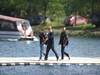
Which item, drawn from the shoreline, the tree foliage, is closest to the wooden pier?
the shoreline

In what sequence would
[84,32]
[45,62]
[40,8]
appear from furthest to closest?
[40,8], [84,32], [45,62]

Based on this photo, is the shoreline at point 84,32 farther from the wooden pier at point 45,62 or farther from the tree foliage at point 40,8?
the wooden pier at point 45,62

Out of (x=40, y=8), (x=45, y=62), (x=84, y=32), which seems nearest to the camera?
(x=45, y=62)

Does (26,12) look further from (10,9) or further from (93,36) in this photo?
(93,36)

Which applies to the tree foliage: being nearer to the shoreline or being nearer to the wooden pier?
the shoreline

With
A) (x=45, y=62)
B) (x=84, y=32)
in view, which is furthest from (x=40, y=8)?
(x=45, y=62)

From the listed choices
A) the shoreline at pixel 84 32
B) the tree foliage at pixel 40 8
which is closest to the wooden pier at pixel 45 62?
the shoreline at pixel 84 32

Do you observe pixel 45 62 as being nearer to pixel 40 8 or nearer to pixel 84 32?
pixel 84 32

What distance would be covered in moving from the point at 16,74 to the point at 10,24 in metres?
33.6

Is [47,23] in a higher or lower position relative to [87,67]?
lower

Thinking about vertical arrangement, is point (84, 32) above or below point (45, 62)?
below

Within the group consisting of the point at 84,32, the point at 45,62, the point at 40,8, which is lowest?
the point at 84,32

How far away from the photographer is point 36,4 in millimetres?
87312

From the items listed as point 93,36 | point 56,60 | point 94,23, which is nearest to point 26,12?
point 94,23
